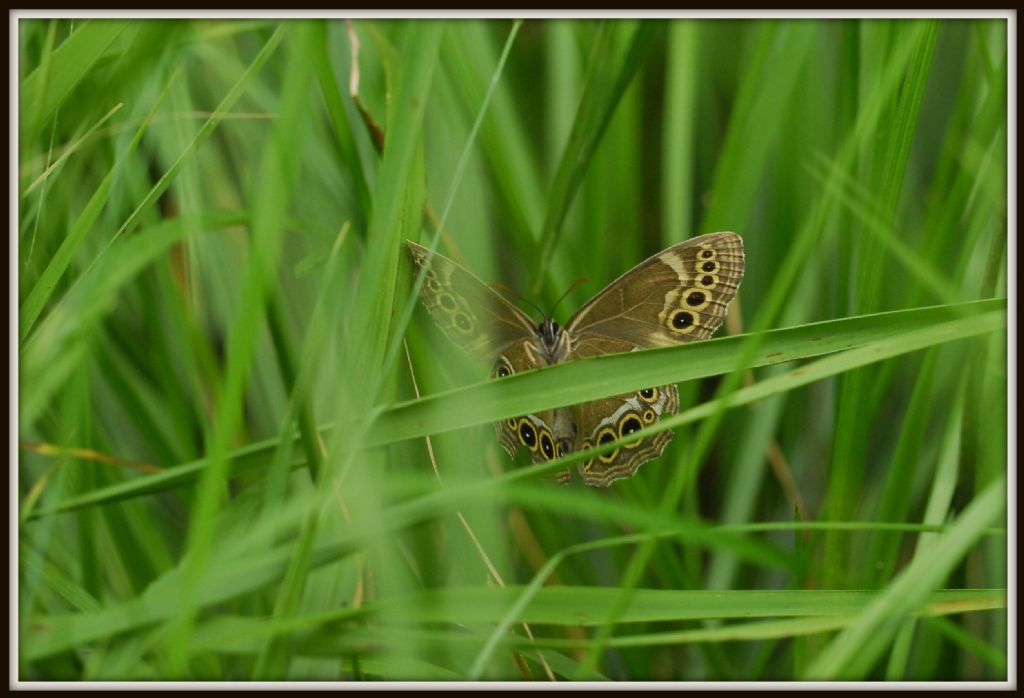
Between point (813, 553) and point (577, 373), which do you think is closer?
point (577, 373)

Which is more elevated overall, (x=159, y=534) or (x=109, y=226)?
(x=109, y=226)

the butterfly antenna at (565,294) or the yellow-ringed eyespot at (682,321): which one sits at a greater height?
the butterfly antenna at (565,294)

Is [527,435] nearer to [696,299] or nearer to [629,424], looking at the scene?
[629,424]

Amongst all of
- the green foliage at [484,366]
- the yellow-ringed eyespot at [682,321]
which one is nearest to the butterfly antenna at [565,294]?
the green foliage at [484,366]

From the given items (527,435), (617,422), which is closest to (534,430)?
(527,435)

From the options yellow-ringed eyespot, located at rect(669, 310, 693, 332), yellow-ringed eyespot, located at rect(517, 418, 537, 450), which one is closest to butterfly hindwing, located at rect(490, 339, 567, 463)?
yellow-ringed eyespot, located at rect(517, 418, 537, 450)

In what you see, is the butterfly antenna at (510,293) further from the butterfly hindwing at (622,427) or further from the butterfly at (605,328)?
the butterfly hindwing at (622,427)

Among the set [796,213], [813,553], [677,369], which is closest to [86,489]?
[677,369]

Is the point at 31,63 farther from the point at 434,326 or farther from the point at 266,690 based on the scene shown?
the point at 266,690
